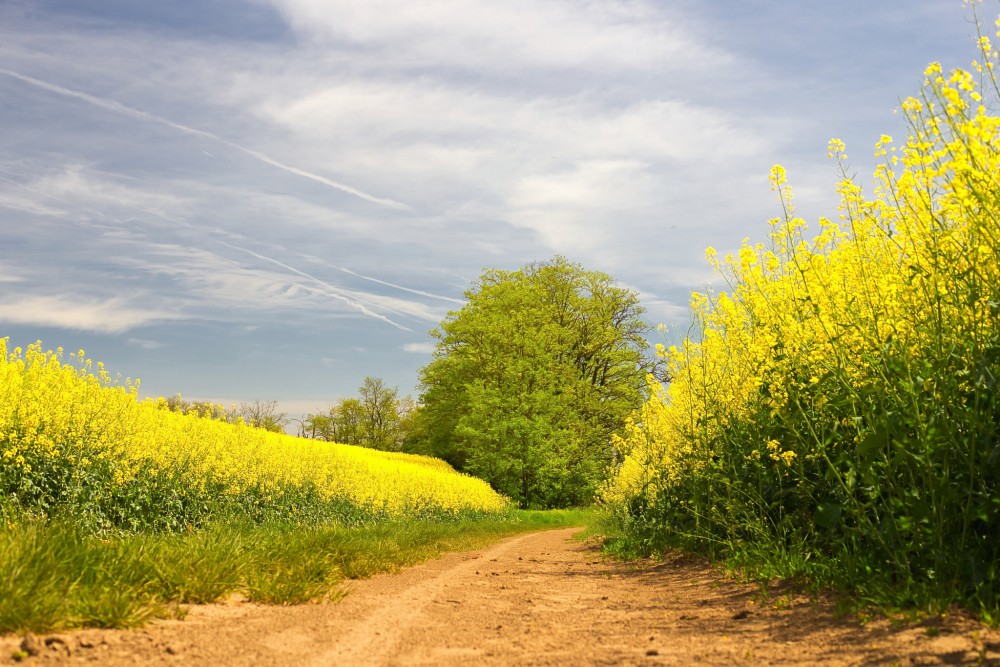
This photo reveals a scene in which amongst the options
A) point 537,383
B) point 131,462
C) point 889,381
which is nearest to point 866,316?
point 889,381

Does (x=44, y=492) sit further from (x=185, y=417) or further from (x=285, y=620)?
(x=285, y=620)

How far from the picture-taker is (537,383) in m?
37.0

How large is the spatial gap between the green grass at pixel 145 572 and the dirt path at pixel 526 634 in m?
0.19

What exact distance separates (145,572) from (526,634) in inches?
119

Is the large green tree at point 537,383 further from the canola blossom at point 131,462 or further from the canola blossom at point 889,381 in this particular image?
the canola blossom at point 889,381

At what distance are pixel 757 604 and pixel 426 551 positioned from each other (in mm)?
6345

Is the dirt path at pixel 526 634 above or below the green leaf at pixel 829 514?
below

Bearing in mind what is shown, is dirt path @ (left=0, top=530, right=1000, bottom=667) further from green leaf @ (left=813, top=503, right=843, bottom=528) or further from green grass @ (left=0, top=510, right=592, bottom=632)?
green leaf @ (left=813, top=503, right=843, bottom=528)

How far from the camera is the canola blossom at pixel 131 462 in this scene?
362 inches

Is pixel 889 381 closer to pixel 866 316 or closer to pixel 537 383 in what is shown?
pixel 866 316

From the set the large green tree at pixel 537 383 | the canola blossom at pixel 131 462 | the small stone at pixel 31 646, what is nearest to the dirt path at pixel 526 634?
the small stone at pixel 31 646

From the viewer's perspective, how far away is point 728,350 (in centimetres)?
908

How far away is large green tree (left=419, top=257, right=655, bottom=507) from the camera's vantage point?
35.6 meters

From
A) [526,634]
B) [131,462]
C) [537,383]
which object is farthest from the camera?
[537,383]
